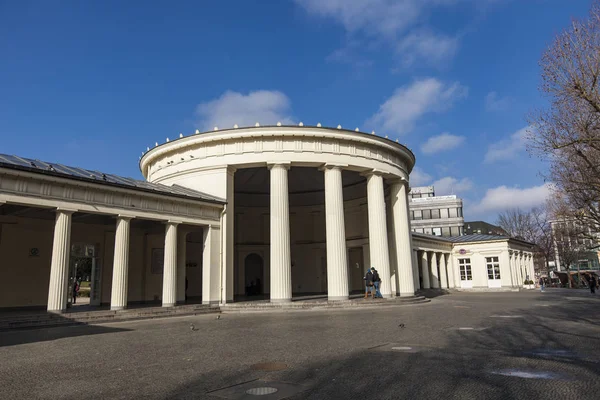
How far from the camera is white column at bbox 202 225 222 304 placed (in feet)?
73.2

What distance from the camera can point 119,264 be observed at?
18453 millimetres

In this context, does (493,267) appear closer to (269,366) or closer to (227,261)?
(227,261)

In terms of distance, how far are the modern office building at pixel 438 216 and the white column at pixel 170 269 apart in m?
65.4

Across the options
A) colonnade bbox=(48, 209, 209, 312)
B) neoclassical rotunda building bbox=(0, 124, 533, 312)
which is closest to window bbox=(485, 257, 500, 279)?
neoclassical rotunda building bbox=(0, 124, 533, 312)

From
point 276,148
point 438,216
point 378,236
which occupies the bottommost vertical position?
point 378,236

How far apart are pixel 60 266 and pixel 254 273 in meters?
20.7

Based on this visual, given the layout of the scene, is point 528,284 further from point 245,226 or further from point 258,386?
point 258,386

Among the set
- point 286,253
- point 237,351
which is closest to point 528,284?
point 286,253

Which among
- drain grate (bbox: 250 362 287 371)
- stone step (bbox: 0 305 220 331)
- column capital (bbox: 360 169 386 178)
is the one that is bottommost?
drain grate (bbox: 250 362 287 371)

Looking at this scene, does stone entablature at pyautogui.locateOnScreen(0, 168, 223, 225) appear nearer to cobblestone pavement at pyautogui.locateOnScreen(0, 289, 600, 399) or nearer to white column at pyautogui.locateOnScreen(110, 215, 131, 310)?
→ white column at pyautogui.locateOnScreen(110, 215, 131, 310)

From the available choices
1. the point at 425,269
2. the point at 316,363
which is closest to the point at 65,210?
the point at 316,363

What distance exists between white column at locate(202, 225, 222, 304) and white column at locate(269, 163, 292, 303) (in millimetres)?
3062

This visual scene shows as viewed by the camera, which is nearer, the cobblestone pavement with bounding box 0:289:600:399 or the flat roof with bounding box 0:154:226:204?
the cobblestone pavement with bounding box 0:289:600:399

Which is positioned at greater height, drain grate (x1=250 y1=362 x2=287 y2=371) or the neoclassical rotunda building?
the neoclassical rotunda building
